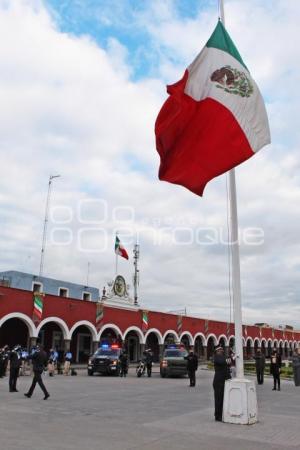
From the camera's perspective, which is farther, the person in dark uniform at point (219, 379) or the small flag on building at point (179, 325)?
the small flag on building at point (179, 325)

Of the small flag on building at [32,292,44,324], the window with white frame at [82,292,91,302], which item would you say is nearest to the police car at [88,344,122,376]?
the small flag on building at [32,292,44,324]

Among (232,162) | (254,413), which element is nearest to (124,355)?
(254,413)

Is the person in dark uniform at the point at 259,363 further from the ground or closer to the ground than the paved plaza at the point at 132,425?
further from the ground

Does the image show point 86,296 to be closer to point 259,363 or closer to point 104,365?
point 104,365

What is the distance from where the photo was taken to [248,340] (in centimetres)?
6962

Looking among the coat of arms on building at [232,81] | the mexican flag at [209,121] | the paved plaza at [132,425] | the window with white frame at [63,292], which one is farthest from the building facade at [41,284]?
the coat of arms on building at [232,81]

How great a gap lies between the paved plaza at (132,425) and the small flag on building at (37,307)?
1923 centimetres

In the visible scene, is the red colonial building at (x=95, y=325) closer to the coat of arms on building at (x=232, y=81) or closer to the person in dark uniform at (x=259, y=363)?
the person in dark uniform at (x=259, y=363)

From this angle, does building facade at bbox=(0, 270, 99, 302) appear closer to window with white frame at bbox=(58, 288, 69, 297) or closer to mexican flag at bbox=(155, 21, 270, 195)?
window with white frame at bbox=(58, 288, 69, 297)

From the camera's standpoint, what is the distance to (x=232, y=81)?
10.9 meters

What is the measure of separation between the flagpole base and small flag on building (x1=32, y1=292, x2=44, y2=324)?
2589 cm

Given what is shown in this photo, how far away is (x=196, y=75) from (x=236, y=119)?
4.64ft

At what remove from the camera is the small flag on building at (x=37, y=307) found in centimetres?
3450

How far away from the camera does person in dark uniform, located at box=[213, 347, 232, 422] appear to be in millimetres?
10875
